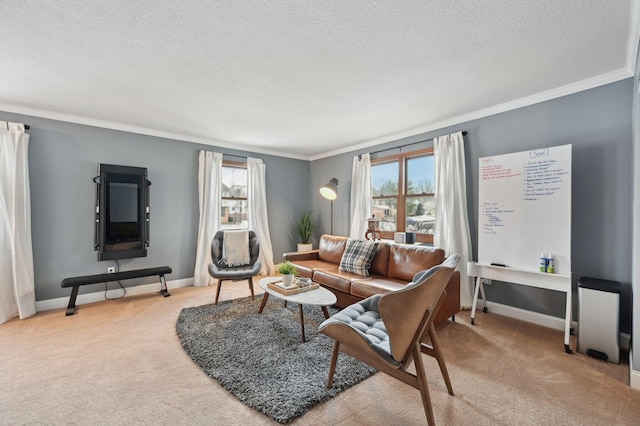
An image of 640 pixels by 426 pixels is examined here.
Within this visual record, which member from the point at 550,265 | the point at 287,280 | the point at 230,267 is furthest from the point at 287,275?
the point at 550,265

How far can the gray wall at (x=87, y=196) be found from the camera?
3.52m

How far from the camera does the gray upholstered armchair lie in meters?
3.67

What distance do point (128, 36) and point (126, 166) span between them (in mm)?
2499

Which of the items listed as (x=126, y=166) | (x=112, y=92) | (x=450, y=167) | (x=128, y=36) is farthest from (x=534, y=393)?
(x=126, y=166)

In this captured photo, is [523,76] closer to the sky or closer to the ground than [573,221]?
closer to the sky

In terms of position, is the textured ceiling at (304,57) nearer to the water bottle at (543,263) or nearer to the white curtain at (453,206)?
the white curtain at (453,206)

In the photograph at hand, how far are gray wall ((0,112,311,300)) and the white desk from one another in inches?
167

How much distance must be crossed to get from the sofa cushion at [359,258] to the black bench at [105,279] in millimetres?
2597

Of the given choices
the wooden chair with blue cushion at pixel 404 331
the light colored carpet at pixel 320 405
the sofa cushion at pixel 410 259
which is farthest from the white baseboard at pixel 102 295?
the wooden chair with blue cushion at pixel 404 331

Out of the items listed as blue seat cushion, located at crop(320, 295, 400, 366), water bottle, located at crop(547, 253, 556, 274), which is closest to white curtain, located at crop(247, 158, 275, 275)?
blue seat cushion, located at crop(320, 295, 400, 366)

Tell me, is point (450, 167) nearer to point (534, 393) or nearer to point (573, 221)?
point (573, 221)

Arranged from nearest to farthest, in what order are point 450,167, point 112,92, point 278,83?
point 278,83, point 112,92, point 450,167

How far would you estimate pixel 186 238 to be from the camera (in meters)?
4.63

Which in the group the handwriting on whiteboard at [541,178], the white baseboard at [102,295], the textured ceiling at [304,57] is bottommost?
the white baseboard at [102,295]
